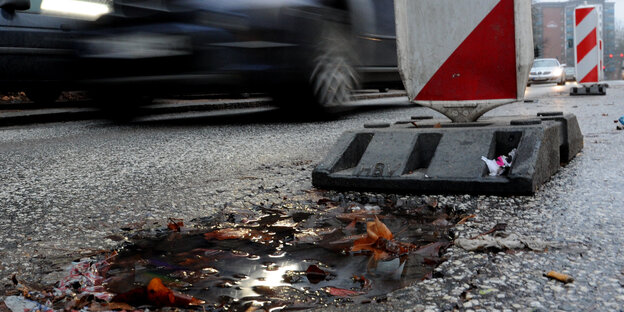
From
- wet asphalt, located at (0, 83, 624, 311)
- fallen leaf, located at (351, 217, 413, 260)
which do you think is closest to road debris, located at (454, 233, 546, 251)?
wet asphalt, located at (0, 83, 624, 311)

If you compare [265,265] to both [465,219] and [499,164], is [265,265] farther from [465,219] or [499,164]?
[499,164]

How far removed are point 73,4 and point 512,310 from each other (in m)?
7.43

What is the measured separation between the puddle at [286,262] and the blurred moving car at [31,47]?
5822 millimetres

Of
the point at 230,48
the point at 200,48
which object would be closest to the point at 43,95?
the point at 200,48

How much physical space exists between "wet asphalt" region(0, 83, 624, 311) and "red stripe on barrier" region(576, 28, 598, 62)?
6.69m

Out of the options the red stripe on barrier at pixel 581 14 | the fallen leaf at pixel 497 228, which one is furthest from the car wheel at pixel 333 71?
the red stripe on barrier at pixel 581 14

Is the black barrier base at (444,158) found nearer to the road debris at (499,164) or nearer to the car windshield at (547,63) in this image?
the road debris at (499,164)

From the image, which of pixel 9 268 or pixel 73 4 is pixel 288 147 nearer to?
pixel 9 268

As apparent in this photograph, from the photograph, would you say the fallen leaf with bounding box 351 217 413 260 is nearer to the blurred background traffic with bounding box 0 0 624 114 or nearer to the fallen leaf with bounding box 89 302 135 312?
the fallen leaf with bounding box 89 302 135 312

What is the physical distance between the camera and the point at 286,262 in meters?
1.83

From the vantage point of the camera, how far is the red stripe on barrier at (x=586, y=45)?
452 inches

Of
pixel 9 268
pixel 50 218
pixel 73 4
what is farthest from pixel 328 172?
pixel 73 4

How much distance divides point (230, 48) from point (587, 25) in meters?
8.19

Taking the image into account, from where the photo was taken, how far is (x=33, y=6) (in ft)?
25.4
